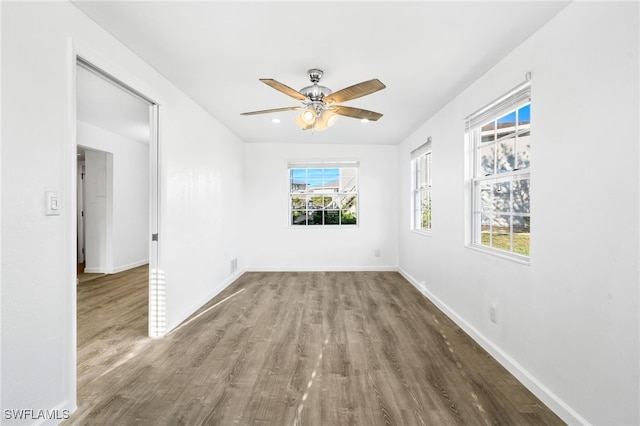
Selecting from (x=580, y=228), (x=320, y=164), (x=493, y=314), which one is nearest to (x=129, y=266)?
(x=320, y=164)

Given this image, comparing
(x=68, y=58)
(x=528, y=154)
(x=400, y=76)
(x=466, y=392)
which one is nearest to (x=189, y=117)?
(x=68, y=58)

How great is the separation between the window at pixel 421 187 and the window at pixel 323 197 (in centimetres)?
119

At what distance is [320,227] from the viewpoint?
19.3 ft

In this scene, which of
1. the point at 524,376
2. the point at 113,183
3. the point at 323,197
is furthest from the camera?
the point at 323,197

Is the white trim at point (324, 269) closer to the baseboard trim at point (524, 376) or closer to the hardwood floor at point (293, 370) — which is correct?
the hardwood floor at point (293, 370)

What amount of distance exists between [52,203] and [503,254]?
10.1 feet

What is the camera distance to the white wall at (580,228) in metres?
1.46

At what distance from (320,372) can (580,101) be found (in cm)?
235

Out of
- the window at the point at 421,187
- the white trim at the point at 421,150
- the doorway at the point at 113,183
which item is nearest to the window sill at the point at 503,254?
the window at the point at 421,187

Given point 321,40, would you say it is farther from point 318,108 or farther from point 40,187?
point 40,187

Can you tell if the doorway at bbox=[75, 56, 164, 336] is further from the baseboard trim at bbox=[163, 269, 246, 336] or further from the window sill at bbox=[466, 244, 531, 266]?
the window sill at bbox=[466, 244, 531, 266]


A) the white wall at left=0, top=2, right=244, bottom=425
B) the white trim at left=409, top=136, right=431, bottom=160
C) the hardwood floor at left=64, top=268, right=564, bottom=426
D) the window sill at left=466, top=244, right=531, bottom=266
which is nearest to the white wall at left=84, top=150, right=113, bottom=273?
the hardwood floor at left=64, top=268, right=564, bottom=426

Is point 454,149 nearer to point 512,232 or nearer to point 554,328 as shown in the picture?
point 512,232

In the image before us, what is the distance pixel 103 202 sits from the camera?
562cm
